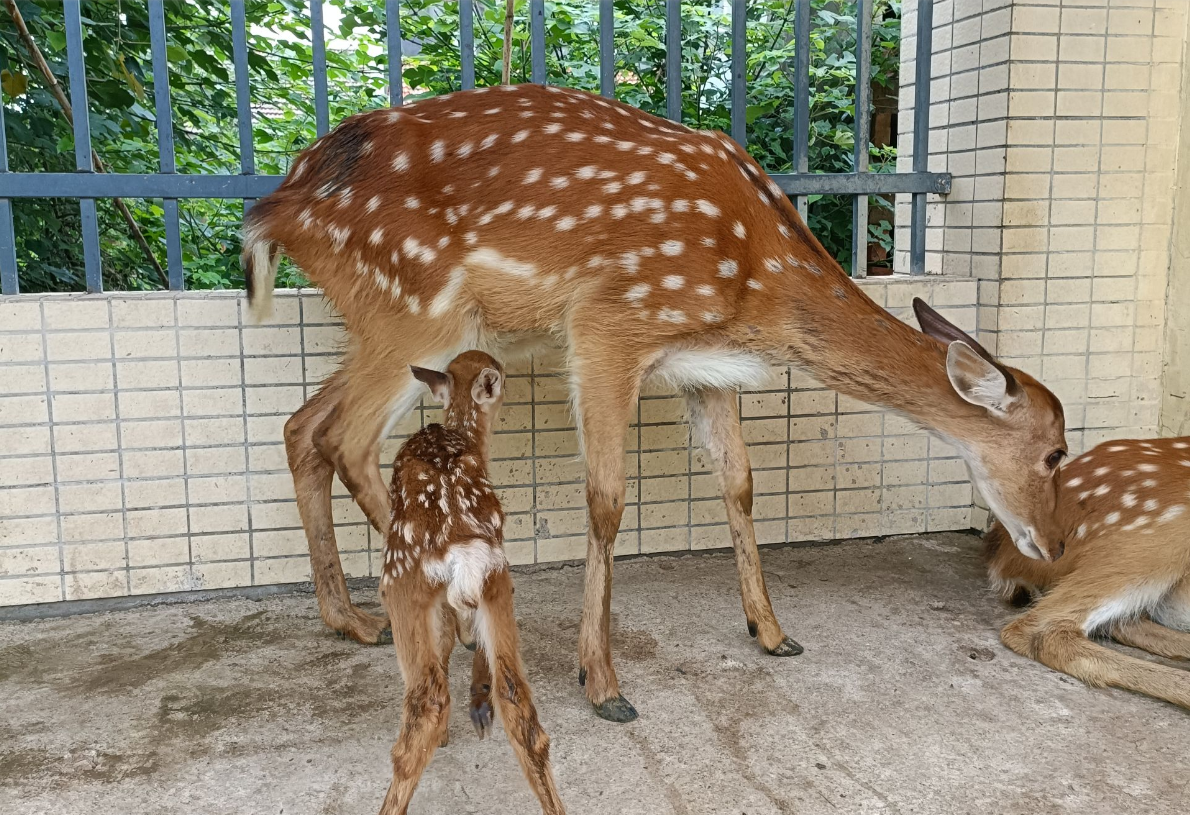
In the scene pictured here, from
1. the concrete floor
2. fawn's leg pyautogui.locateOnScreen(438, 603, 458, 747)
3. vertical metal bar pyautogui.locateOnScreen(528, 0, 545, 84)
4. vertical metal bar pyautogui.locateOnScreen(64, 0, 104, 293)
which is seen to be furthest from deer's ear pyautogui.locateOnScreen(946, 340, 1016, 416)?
vertical metal bar pyautogui.locateOnScreen(64, 0, 104, 293)

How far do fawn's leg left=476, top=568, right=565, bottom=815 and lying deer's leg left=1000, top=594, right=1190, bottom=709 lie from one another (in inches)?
77.3

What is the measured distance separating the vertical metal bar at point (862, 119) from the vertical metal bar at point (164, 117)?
291 cm

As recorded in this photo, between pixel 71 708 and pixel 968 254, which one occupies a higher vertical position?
pixel 968 254

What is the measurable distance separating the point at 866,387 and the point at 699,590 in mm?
1268

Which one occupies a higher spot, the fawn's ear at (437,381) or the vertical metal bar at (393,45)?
the vertical metal bar at (393,45)

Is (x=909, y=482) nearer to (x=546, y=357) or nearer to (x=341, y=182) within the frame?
(x=546, y=357)

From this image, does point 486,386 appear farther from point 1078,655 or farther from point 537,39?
point 1078,655

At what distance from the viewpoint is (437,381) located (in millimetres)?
3217

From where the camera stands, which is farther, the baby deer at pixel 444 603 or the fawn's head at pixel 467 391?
the fawn's head at pixel 467 391

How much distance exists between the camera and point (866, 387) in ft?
12.1

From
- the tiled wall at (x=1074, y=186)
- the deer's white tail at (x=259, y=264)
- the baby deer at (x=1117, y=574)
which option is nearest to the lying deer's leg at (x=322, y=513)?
the deer's white tail at (x=259, y=264)

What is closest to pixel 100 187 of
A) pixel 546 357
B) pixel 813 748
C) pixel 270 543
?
pixel 270 543

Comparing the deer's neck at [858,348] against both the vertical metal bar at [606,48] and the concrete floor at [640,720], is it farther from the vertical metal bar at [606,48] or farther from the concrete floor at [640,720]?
the vertical metal bar at [606,48]

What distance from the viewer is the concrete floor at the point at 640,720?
2.92 metres
